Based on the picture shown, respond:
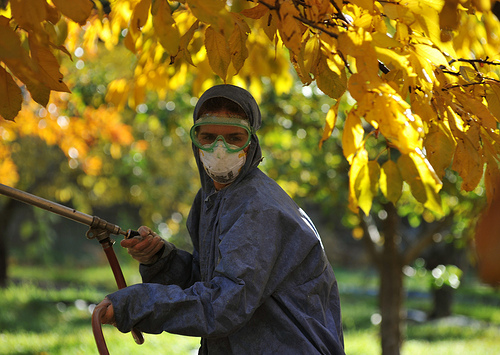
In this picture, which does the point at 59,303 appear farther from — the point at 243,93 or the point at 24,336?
the point at 243,93

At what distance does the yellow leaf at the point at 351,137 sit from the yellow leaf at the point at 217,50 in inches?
18.0

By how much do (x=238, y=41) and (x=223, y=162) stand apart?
1.54 feet

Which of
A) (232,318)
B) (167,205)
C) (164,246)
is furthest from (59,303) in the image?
(232,318)

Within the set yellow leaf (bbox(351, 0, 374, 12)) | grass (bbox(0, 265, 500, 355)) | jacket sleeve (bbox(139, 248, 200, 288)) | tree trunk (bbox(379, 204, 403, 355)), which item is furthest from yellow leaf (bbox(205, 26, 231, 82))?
grass (bbox(0, 265, 500, 355))

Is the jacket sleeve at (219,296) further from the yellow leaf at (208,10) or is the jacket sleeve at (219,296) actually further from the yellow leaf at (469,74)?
the yellow leaf at (469,74)

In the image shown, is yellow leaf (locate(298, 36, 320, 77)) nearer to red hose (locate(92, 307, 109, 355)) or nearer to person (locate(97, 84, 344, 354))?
person (locate(97, 84, 344, 354))

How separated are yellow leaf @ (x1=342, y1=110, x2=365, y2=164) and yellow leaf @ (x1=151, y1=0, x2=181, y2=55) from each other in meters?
0.62

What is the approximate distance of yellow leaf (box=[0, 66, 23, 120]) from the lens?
1.80 metres

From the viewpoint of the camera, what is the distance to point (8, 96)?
72.1 inches

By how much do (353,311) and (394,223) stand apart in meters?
5.48

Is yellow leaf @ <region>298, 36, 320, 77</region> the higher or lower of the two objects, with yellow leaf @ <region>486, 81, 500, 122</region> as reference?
higher

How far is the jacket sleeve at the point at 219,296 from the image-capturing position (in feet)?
6.56

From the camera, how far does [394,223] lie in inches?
218

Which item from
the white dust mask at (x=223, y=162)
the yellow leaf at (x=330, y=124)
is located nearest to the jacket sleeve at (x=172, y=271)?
the white dust mask at (x=223, y=162)
